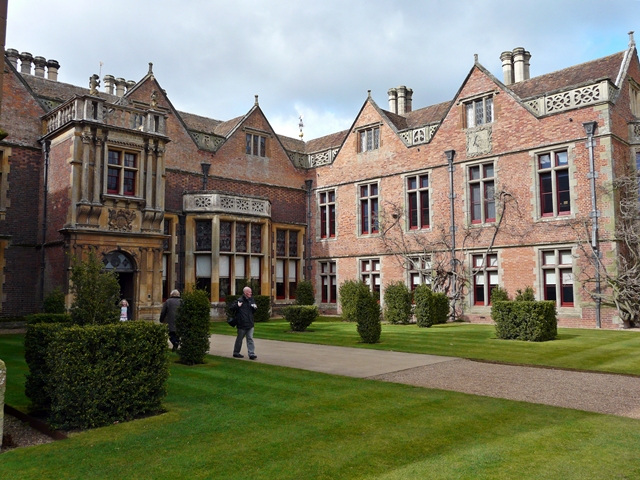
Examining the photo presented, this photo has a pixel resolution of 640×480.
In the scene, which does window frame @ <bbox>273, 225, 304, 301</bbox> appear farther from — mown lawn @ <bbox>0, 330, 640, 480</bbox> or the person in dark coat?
mown lawn @ <bbox>0, 330, 640, 480</bbox>

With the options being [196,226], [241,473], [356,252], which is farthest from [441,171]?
[241,473]

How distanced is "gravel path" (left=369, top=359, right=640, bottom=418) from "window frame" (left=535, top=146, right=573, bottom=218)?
11521 mm

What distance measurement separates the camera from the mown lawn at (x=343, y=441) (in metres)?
4.68

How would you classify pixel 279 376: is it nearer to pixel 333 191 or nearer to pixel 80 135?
pixel 80 135

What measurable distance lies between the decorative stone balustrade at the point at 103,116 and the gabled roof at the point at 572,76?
50.3 ft

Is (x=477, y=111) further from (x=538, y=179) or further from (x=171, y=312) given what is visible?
(x=171, y=312)

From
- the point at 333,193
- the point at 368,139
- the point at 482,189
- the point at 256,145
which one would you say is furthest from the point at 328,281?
the point at 482,189

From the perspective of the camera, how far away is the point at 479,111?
22547mm

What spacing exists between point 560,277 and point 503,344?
7.67 metres

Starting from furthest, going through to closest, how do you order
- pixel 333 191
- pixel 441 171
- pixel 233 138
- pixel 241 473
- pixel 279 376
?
1. pixel 333 191
2. pixel 233 138
3. pixel 441 171
4. pixel 279 376
5. pixel 241 473

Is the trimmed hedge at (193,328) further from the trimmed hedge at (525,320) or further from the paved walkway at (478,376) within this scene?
the trimmed hedge at (525,320)

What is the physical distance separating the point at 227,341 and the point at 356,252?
12.7 meters

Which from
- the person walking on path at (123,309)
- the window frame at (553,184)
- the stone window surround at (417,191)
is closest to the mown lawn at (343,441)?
the person walking on path at (123,309)

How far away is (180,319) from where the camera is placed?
419 inches
